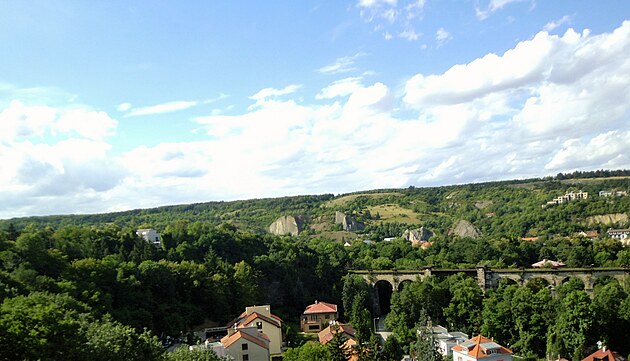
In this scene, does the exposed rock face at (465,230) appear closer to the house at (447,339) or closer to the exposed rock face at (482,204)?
the exposed rock face at (482,204)

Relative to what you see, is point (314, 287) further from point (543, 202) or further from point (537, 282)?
point (543, 202)

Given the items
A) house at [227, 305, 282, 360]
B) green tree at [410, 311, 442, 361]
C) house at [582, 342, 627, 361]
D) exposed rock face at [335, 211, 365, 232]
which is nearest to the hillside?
exposed rock face at [335, 211, 365, 232]

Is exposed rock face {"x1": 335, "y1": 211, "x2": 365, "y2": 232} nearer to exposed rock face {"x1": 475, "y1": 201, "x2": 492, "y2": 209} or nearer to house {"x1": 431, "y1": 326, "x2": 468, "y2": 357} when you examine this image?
exposed rock face {"x1": 475, "y1": 201, "x2": 492, "y2": 209}

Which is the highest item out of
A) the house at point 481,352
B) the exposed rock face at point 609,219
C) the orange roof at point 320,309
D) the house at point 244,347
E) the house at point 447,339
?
the exposed rock face at point 609,219

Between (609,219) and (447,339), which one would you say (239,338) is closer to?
(447,339)

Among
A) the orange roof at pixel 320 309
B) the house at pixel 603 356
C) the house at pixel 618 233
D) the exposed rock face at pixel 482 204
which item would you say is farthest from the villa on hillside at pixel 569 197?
the house at pixel 603 356

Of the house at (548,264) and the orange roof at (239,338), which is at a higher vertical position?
the orange roof at (239,338)

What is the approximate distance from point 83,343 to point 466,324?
4368cm

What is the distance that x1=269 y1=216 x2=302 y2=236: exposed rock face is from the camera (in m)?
150

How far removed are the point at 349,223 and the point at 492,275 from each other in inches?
3433

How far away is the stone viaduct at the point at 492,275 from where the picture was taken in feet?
202

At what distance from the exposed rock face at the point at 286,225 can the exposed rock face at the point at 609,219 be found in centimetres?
7712

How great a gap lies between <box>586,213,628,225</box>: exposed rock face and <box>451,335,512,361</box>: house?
307ft

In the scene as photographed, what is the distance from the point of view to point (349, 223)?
152m
